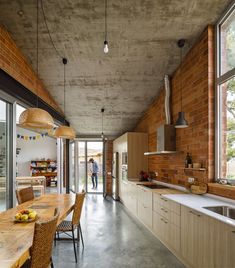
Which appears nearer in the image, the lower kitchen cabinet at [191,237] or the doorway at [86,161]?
the lower kitchen cabinet at [191,237]

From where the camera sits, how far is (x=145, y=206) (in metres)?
4.98

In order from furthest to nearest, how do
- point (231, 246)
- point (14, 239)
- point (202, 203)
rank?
point (202, 203) → point (231, 246) → point (14, 239)

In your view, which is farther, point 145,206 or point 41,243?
point 145,206

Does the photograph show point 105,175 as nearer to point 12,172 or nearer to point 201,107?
point 12,172

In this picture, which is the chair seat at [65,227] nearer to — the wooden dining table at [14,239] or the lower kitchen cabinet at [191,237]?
the wooden dining table at [14,239]

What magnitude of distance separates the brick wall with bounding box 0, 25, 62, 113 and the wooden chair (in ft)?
8.54

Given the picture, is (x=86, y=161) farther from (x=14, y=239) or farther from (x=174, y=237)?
(x=14, y=239)

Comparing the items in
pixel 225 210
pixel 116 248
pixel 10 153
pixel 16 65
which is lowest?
pixel 116 248

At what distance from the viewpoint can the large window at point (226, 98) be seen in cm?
348

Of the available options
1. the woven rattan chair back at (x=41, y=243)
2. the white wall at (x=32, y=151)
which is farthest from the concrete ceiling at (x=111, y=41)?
the white wall at (x=32, y=151)

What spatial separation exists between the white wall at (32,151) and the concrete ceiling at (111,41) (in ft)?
21.4

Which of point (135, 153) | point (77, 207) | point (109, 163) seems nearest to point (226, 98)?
point (77, 207)

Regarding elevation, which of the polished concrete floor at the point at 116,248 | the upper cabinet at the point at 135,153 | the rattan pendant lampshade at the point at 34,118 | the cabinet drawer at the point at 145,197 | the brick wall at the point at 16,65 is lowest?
the polished concrete floor at the point at 116,248

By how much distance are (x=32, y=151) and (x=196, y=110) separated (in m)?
10.2
